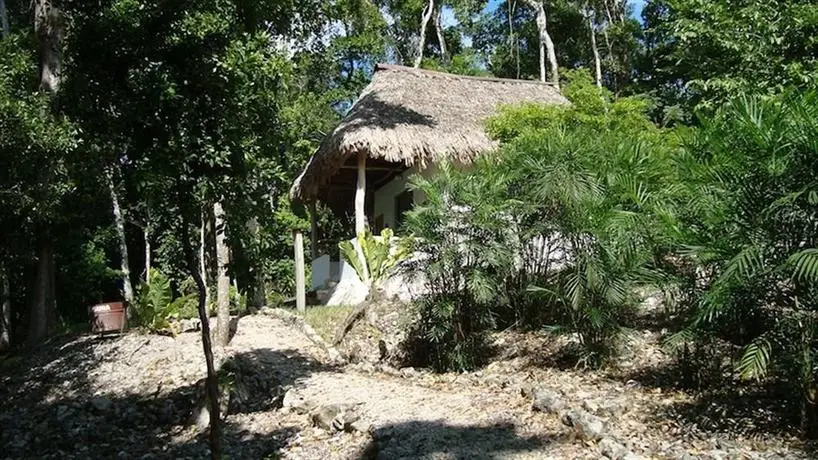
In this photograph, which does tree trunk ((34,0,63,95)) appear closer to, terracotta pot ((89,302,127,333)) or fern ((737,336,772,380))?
terracotta pot ((89,302,127,333))

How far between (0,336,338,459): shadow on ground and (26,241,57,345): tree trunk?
3.53 feet

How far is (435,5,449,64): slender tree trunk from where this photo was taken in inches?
997

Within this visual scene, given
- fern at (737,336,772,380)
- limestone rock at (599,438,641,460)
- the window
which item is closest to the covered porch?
the window

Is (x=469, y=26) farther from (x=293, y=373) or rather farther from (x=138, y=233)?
(x=293, y=373)

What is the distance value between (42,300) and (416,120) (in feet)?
22.5

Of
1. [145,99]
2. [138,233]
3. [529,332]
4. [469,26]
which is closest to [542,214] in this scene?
[529,332]

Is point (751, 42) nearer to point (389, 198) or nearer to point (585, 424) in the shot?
point (585, 424)

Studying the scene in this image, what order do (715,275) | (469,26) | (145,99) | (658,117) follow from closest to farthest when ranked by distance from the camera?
(145,99), (715,275), (658,117), (469,26)

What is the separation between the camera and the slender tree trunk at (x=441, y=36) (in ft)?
83.0

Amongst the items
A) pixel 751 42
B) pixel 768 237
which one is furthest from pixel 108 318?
pixel 751 42

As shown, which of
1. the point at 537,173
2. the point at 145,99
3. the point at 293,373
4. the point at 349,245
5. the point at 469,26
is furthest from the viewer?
the point at 469,26

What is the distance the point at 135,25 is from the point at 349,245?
7.16m

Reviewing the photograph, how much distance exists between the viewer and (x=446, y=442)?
432 centimetres

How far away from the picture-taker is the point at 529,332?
677 cm
